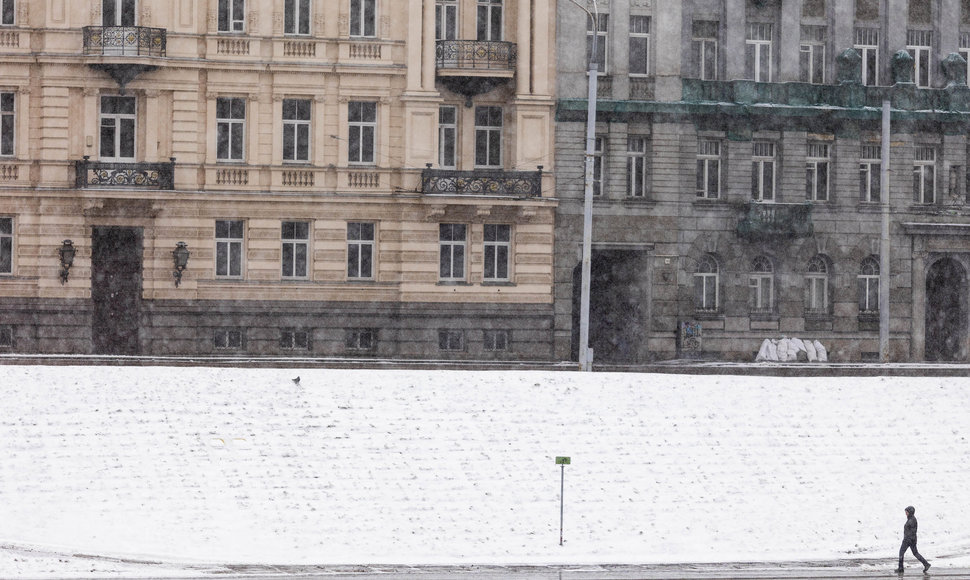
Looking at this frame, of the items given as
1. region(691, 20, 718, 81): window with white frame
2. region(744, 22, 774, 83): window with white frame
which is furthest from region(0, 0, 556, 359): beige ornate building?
region(744, 22, 774, 83): window with white frame

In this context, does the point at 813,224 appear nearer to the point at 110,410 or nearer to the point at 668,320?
the point at 668,320

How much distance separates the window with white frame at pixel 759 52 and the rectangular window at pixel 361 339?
55.6 ft

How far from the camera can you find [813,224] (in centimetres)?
5784

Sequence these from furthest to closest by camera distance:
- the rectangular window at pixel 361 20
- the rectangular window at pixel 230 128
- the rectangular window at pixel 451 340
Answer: the rectangular window at pixel 361 20 → the rectangular window at pixel 451 340 → the rectangular window at pixel 230 128

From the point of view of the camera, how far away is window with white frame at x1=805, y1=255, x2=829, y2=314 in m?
58.3

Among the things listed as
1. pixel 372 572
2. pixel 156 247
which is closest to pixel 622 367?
pixel 156 247

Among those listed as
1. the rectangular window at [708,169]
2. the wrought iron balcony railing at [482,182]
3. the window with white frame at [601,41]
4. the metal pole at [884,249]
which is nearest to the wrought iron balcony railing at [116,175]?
the wrought iron balcony railing at [482,182]

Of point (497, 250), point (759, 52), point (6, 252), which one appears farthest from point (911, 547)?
point (6, 252)

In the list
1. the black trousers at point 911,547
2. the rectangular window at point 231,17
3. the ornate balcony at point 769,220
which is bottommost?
the black trousers at point 911,547

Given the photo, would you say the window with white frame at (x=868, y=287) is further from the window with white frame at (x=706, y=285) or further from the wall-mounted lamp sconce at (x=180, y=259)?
the wall-mounted lamp sconce at (x=180, y=259)

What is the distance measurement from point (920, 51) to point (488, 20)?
54.9 feet

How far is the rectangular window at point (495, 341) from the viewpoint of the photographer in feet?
181

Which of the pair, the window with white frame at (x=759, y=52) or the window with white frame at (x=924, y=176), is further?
the window with white frame at (x=924, y=176)

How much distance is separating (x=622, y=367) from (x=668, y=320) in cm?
771
